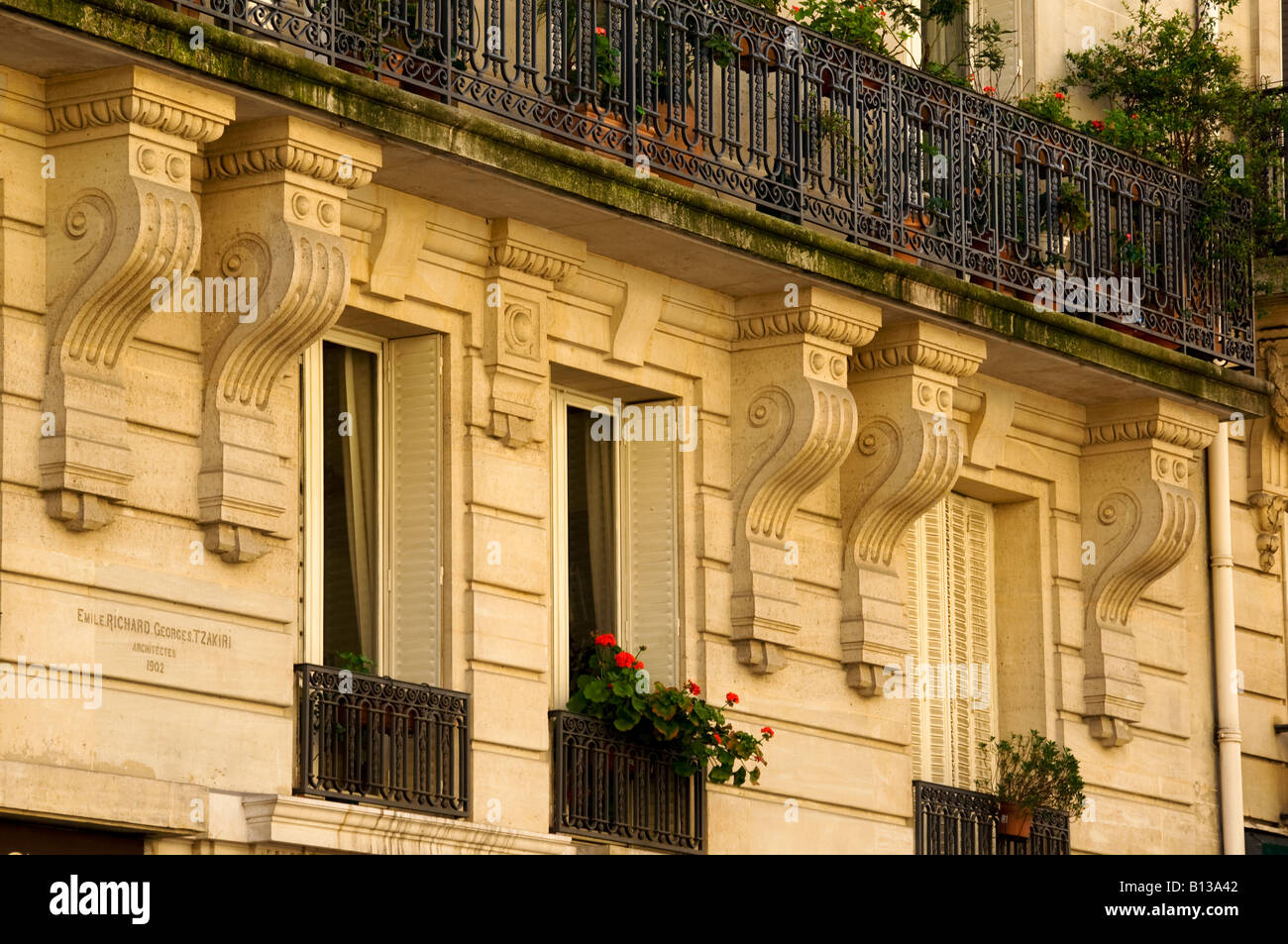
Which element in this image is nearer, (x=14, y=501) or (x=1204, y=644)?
(x=14, y=501)

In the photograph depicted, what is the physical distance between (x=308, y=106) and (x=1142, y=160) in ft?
20.3

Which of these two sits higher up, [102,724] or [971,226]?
[971,226]

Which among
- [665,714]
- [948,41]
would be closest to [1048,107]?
[948,41]

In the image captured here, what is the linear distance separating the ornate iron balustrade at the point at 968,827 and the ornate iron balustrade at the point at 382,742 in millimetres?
3135

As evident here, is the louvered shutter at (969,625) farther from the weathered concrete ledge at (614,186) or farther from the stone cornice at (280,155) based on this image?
the stone cornice at (280,155)

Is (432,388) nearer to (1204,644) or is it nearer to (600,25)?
(600,25)

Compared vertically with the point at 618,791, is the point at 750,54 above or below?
above

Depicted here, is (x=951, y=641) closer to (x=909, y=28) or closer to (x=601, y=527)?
(x=601, y=527)

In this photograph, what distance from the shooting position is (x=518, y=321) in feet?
46.7

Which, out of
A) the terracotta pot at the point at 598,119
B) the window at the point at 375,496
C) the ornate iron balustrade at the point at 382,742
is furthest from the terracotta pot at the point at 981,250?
the ornate iron balustrade at the point at 382,742

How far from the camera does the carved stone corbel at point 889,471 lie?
1554 centimetres

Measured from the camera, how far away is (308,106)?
1258cm

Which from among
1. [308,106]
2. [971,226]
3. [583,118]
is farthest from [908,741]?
[308,106]

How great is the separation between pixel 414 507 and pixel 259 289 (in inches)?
64.5
